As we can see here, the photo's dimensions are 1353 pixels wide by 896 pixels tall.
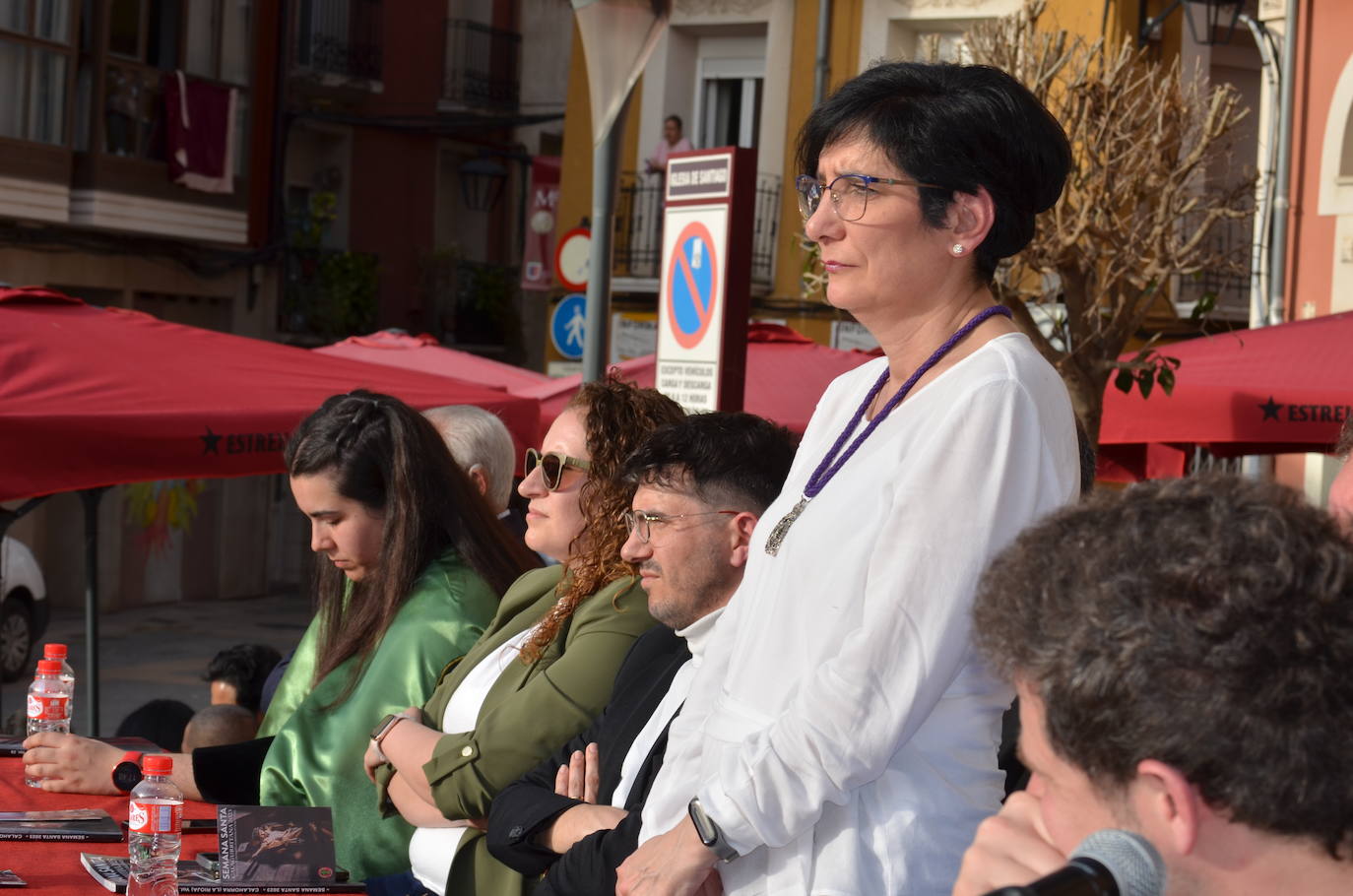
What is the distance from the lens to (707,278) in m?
5.05

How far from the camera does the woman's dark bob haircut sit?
8.46ft

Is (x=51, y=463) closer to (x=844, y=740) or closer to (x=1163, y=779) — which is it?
(x=844, y=740)

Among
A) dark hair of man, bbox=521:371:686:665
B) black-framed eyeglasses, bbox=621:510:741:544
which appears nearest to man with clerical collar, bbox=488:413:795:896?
black-framed eyeglasses, bbox=621:510:741:544

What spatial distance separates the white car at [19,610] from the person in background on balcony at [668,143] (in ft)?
27.4

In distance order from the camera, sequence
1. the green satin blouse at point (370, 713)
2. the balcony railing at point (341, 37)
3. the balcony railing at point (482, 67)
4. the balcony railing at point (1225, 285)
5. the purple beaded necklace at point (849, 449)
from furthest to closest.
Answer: the balcony railing at point (482, 67) < the balcony railing at point (341, 37) < the balcony railing at point (1225, 285) < the green satin blouse at point (370, 713) < the purple beaded necklace at point (849, 449)

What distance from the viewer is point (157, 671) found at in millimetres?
16969

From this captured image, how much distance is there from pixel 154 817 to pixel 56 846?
472mm

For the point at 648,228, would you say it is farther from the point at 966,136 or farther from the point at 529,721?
the point at 966,136

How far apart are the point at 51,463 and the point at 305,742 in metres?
2.39

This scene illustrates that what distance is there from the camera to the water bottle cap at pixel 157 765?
3593 millimetres

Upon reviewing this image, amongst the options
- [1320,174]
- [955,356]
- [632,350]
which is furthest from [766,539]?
[632,350]

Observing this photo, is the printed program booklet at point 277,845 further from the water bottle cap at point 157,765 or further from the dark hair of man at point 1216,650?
the dark hair of man at point 1216,650

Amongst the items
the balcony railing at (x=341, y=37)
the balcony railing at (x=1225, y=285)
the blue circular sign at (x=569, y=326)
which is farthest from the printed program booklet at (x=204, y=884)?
the balcony railing at (x=341, y=37)

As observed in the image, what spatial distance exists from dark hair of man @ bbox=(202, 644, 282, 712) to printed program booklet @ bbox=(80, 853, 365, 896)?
3.00 meters
